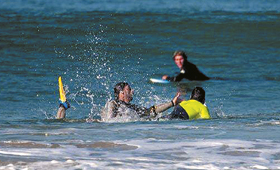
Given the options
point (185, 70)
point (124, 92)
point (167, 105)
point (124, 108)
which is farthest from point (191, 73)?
point (124, 108)

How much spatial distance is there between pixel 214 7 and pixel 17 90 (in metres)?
15.7

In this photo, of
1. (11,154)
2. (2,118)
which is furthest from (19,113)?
(11,154)

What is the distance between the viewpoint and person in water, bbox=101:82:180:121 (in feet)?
36.7

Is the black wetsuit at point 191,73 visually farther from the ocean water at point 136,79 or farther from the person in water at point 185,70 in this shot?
the ocean water at point 136,79

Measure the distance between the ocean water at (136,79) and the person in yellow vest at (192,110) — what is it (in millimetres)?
358

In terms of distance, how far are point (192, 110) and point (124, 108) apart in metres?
1.02

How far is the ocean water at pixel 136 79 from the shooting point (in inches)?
300

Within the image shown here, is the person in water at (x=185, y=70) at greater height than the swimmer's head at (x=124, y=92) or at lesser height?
greater

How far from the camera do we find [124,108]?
37.2 ft

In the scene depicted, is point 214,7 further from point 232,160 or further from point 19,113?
point 232,160

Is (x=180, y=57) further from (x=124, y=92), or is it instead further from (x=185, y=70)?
(x=124, y=92)

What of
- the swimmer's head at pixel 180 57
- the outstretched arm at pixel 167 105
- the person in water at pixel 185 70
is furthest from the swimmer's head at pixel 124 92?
the swimmer's head at pixel 180 57

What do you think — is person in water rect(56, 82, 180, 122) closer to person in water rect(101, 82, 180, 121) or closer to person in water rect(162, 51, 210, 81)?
person in water rect(101, 82, 180, 121)

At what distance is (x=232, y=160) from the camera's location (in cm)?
724
